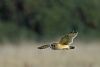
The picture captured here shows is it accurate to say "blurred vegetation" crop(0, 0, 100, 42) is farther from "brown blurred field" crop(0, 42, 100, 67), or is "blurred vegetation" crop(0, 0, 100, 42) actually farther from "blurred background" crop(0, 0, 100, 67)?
"brown blurred field" crop(0, 42, 100, 67)

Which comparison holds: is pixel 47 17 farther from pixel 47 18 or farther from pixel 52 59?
pixel 52 59

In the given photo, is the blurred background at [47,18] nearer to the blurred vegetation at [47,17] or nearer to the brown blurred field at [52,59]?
the blurred vegetation at [47,17]

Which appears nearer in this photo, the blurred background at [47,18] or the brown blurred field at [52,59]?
the brown blurred field at [52,59]

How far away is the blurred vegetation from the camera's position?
19953mm

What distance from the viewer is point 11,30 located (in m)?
20.1

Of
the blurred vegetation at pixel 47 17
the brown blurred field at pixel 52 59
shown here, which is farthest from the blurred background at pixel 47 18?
the brown blurred field at pixel 52 59

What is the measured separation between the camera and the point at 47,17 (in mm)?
20719

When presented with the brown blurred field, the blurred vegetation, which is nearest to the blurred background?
the blurred vegetation

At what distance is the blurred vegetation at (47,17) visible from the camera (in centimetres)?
1995

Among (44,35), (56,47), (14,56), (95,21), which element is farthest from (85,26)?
(56,47)

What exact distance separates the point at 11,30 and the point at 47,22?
1417 mm

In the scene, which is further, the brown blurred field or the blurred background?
the blurred background

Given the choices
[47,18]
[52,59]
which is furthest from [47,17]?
[52,59]

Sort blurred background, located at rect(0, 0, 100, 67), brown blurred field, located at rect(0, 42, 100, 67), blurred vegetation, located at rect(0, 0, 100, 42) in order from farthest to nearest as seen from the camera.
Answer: blurred vegetation, located at rect(0, 0, 100, 42) < blurred background, located at rect(0, 0, 100, 67) < brown blurred field, located at rect(0, 42, 100, 67)
